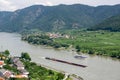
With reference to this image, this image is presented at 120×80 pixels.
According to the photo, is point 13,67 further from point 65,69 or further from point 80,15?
point 80,15

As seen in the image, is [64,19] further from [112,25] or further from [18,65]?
[18,65]

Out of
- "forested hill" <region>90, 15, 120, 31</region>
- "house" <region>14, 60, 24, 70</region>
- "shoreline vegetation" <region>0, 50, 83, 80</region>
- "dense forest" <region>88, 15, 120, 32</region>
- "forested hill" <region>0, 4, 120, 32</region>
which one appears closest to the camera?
"shoreline vegetation" <region>0, 50, 83, 80</region>

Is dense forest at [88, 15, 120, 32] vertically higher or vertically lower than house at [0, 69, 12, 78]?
higher

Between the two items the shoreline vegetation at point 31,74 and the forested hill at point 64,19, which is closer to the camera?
the shoreline vegetation at point 31,74

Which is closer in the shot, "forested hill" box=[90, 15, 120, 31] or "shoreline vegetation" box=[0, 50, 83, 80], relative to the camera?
"shoreline vegetation" box=[0, 50, 83, 80]

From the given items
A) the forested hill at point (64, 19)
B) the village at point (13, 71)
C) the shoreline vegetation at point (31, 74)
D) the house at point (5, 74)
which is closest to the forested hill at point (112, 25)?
the forested hill at point (64, 19)

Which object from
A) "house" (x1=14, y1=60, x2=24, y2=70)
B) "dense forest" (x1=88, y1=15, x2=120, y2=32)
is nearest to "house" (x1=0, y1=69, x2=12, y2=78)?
"house" (x1=14, y1=60, x2=24, y2=70)

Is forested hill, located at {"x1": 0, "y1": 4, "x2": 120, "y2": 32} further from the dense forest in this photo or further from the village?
the village

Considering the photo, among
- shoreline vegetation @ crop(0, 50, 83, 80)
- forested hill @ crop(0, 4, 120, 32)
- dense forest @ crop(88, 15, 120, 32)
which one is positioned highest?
forested hill @ crop(0, 4, 120, 32)

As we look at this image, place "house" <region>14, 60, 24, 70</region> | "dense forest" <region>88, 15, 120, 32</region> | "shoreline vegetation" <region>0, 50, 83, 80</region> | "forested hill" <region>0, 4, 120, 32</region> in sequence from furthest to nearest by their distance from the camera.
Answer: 1. "forested hill" <region>0, 4, 120, 32</region>
2. "dense forest" <region>88, 15, 120, 32</region>
3. "house" <region>14, 60, 24, 70</region>
4. "shoreline vegetation" <region>0, 50, 83, 80</region>

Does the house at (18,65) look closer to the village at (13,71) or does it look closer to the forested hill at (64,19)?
the village at (13,71)

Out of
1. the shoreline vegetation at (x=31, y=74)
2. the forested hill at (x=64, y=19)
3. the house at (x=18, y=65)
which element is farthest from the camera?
the forested hill at (x=64, y=19)
